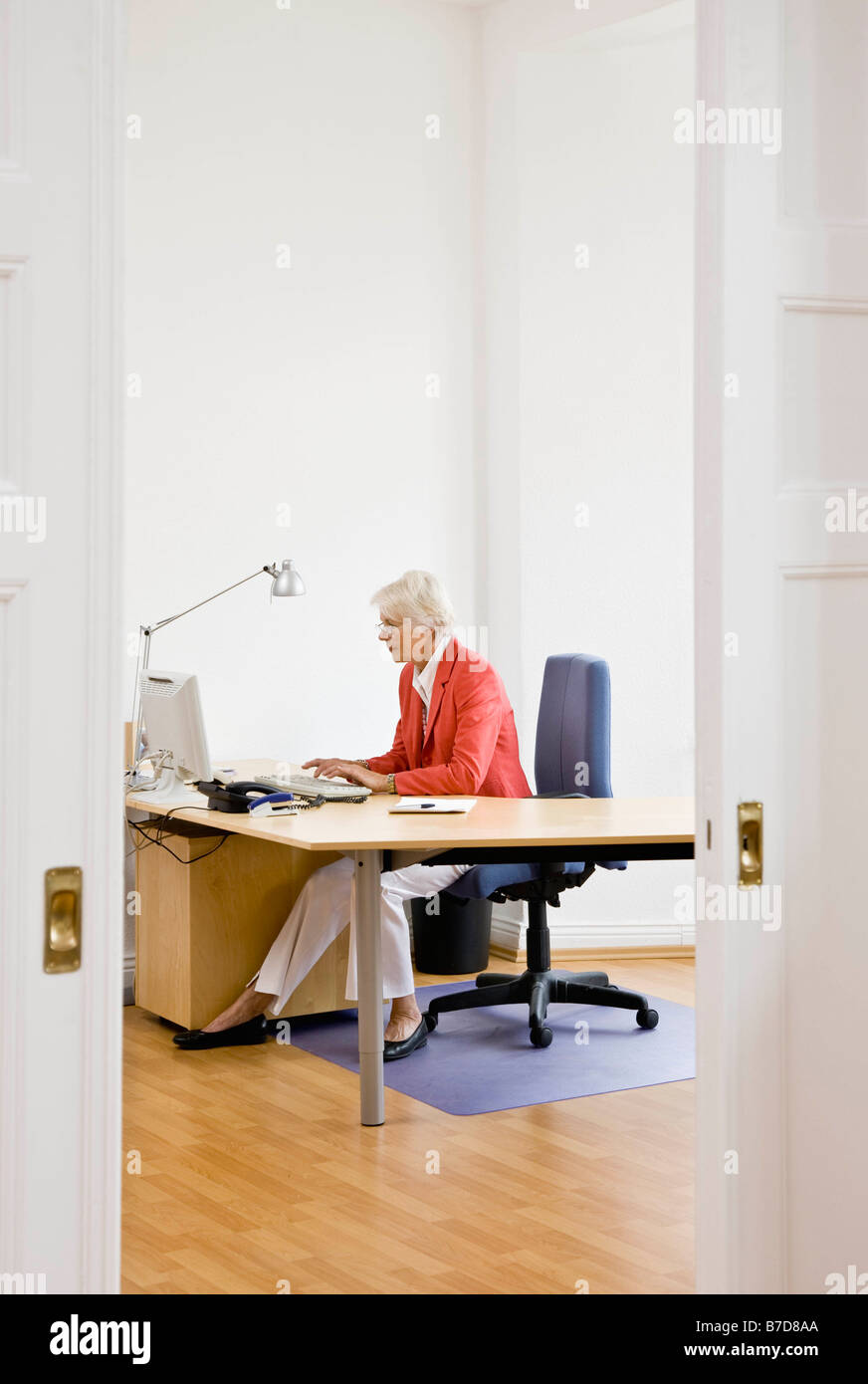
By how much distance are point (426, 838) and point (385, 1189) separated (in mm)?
805

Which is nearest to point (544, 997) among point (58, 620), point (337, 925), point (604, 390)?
point (337, 925)

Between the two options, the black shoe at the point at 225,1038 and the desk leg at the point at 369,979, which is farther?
the black shoe at the point at 225,1038

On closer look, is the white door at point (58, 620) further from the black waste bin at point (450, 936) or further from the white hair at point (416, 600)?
the black waste bin at point (450, 936)

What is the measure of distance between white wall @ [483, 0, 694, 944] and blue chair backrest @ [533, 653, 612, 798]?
866 millimetres

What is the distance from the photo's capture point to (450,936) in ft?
17.5

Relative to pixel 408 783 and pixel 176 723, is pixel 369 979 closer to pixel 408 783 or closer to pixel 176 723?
pixel 408 783

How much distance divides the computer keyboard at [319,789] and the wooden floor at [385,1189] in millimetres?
803

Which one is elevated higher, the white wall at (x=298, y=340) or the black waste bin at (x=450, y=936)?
the white wall at (x=298, y=340)

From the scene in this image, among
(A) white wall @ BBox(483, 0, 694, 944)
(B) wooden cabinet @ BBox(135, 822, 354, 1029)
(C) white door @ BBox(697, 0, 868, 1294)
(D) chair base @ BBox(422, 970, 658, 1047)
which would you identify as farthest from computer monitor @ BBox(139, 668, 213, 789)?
(C) white door @ BBox(697, 0, 868, 1294)

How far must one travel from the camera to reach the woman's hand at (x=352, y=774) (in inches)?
169

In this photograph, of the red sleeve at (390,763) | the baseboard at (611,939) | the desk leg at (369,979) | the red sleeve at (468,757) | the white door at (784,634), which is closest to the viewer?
the white door at (784,634)

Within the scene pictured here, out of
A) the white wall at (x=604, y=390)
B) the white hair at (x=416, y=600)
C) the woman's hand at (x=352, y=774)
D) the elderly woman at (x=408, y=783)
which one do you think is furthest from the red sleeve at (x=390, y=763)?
the white wall at (x=604, y=390)

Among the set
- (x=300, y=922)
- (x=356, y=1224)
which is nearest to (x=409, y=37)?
(x=300, y=922)

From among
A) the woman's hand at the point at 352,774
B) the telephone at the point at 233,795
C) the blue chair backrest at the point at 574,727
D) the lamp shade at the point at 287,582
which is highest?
the lamp shade at the point at 287,582
